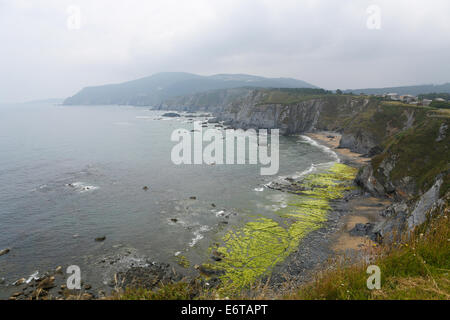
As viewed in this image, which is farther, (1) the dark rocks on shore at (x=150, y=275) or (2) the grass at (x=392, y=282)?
(1) the dark rocks on shore at (x=150, y=275)

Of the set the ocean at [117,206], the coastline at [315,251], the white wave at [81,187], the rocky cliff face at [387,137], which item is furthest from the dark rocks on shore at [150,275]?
the white wave at [81,187]

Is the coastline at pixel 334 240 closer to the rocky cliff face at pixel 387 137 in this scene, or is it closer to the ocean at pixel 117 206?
the rocky cliff face at pixel 387 137

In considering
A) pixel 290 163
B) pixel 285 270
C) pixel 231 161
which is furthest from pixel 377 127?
pixel 285 270

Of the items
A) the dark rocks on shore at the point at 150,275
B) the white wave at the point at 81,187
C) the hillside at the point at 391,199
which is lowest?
the dark rocks on shore at the point at 150,275

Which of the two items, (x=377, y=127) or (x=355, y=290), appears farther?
(x=377, y=127)

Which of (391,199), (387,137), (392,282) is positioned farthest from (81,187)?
(387,137)

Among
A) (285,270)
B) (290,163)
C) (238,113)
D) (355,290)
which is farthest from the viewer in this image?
(238,113)

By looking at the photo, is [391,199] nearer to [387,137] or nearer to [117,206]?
[117,206]

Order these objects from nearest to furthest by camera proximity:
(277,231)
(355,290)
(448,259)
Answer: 1. (355,290)
2. (448,259)
3. (277,231)
